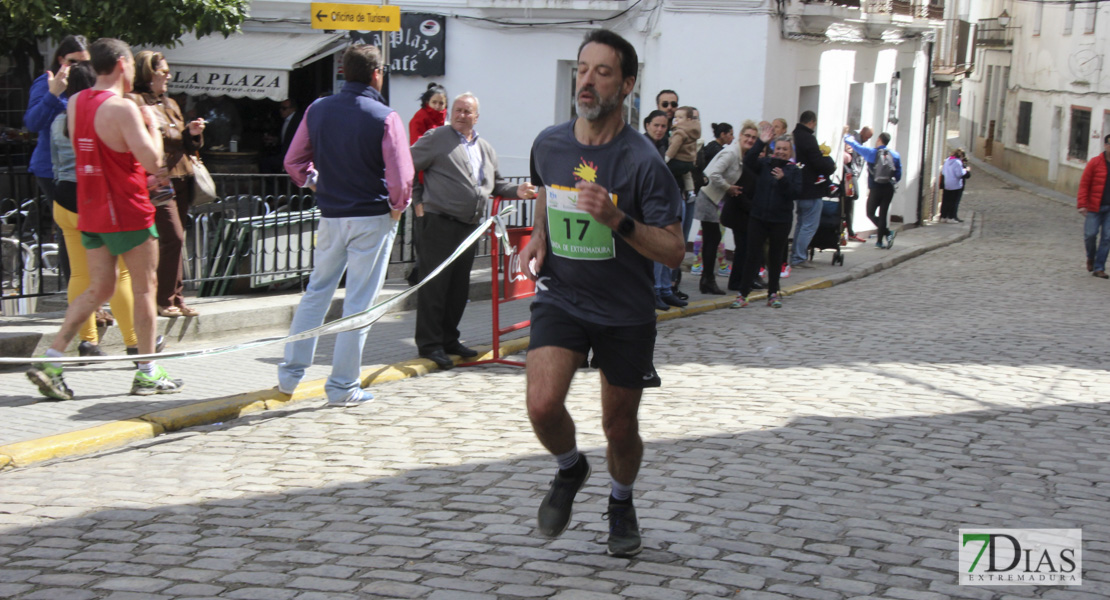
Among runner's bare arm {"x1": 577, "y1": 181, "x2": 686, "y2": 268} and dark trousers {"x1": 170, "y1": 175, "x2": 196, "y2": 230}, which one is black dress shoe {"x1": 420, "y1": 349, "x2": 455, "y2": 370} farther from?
runner's bare arm {"x1": 577, "y1": 181, "x2": 686, "y2": 268}

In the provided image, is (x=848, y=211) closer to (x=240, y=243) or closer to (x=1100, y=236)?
(x=1100, y=236)

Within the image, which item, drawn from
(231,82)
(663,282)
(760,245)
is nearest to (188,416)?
(663,282)

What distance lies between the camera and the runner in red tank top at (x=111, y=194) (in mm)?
6266

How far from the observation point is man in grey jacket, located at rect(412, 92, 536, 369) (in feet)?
26.6

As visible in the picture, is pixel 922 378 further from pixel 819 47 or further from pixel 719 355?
pixel 819 47

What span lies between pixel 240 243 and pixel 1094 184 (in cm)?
1257

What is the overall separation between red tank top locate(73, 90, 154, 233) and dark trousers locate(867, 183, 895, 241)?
15.9 meters

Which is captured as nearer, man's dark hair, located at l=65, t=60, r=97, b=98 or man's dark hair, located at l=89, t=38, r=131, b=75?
man's dark hair, located at l=89, t=38, r=131, b=75

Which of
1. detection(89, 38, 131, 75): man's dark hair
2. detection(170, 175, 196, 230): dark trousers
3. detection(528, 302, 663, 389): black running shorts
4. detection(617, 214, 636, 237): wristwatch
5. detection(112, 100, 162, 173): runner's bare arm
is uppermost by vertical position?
detection(89, 38, 131, 75): man's dark hair

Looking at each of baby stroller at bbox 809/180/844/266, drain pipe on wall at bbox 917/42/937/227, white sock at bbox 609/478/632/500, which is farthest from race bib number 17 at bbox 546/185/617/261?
drain pipe on wall at bbox 917/42/937/227

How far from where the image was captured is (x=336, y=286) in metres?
6.84

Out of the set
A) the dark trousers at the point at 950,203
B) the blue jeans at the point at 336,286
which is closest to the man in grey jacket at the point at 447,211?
the blue jeans at the point at 336,286

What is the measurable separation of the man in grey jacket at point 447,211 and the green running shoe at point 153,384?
74.6 inches

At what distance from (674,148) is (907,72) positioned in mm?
16759
